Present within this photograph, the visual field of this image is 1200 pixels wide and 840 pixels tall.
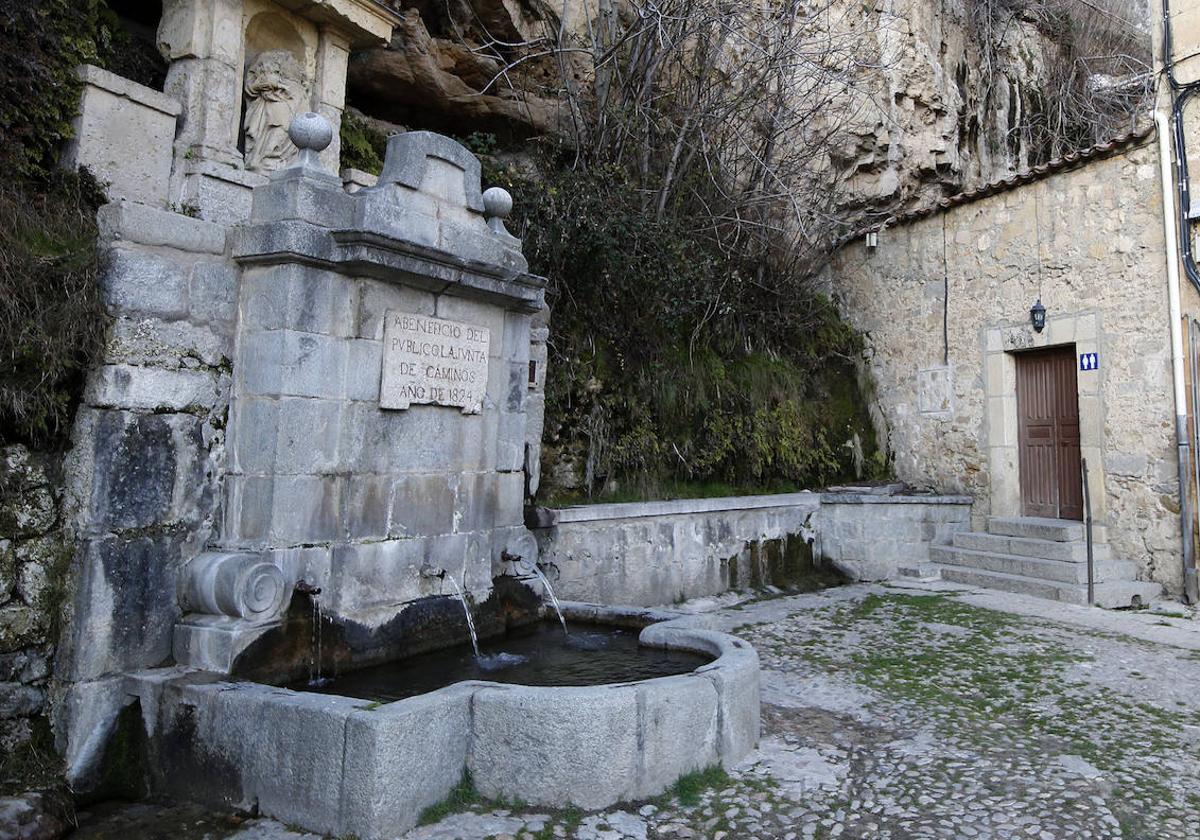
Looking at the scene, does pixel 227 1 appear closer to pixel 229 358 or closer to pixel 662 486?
pixel 229 358

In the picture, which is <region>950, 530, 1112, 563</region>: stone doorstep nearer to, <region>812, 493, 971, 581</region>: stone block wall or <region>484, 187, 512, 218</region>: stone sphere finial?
<region>812, 493, 971, 581</region>: stone block wall

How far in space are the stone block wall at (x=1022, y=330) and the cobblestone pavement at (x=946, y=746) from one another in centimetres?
203

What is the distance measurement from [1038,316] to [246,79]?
25.3 feet

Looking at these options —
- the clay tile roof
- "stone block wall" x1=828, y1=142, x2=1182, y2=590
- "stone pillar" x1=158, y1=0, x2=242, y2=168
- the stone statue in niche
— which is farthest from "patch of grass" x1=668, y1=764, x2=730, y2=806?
the clay tile roof

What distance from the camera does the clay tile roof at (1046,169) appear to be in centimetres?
760

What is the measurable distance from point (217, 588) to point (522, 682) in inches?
53.1

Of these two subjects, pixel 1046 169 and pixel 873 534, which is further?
pixel 873 534

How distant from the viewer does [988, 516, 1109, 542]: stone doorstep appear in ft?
25.3

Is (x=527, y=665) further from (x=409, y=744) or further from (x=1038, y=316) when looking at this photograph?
(x=1038, y=316)

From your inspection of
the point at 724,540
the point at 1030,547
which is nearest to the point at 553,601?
the point at 724,540

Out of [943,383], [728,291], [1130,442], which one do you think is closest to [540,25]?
[728,291]

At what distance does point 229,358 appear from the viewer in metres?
3.75

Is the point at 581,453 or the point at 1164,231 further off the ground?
the point at 1164,231

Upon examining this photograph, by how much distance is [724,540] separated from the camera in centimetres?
733
